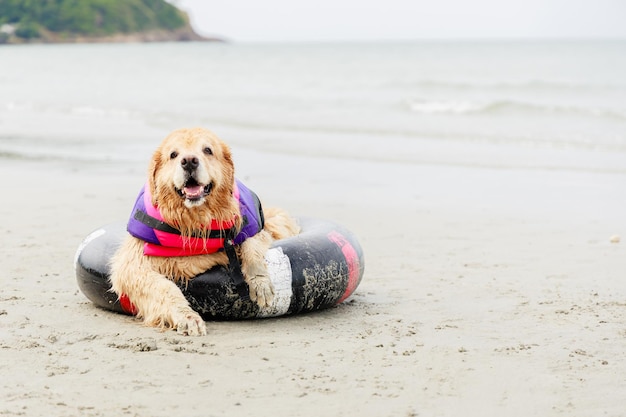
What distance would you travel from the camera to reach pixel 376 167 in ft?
44.0

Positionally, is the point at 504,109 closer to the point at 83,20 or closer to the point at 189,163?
the point at 189,163

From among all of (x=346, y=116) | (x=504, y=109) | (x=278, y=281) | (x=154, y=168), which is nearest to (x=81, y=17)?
(x=346, y=116)

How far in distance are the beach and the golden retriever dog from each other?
20 centimetres

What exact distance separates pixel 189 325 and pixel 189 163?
102cm

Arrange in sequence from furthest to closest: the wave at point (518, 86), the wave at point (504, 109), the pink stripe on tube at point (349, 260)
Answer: the wave at point (518, 86), the wave at point (504, 109), the pink stripe on tube at point (349, 260)

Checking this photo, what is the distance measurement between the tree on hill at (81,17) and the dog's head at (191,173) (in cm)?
11732

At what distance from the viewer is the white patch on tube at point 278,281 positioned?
18.5 feet

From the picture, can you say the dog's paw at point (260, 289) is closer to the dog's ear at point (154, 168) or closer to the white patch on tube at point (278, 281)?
the white patch on tube at point (278, 281)

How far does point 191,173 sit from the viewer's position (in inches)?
208

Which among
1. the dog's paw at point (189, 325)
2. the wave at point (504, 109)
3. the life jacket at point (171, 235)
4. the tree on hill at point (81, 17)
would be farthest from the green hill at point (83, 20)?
the dog's paw at point (189, 325)

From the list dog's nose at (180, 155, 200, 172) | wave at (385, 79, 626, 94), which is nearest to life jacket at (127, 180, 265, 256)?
dog's nose at (180, 155, 200, 172)

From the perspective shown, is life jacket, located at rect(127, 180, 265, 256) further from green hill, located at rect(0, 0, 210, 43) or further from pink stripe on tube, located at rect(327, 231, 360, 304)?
green hill, located at rect(0, 0, 210, 43)

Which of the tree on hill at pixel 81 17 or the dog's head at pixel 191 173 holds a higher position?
the tree on hill at pixel 81 17

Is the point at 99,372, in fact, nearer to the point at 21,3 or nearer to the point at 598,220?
the point at 598,220
